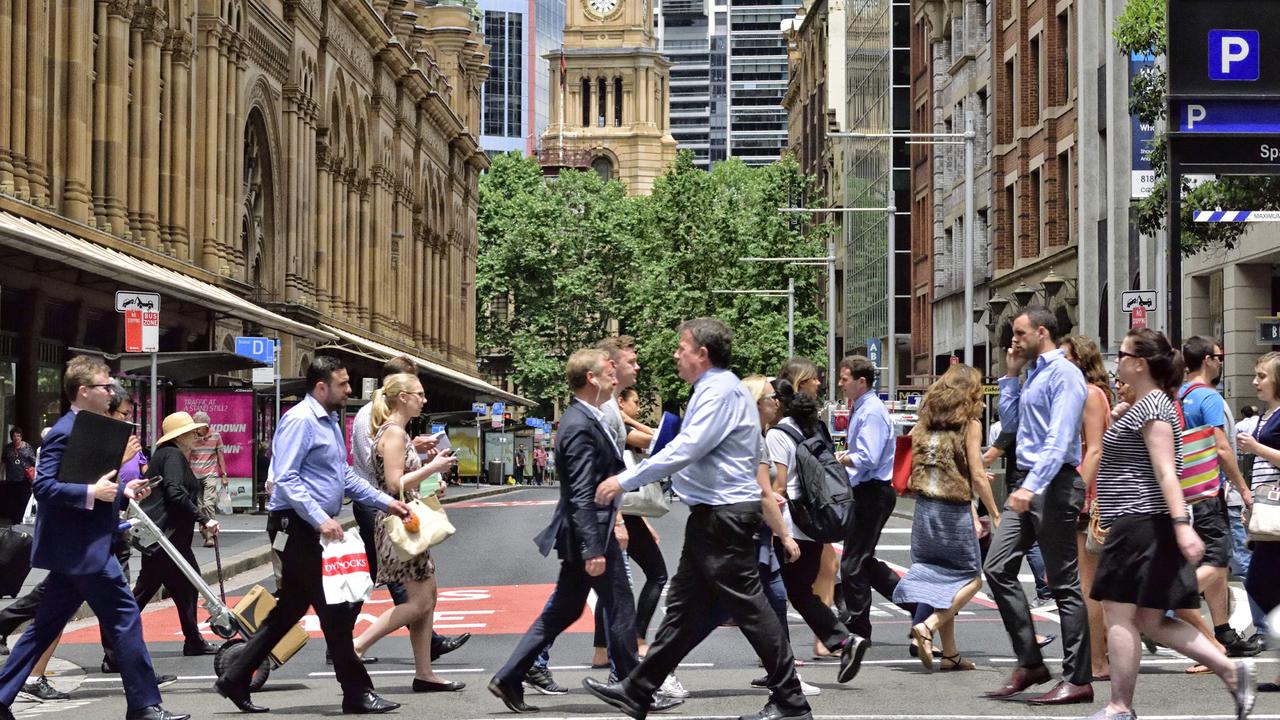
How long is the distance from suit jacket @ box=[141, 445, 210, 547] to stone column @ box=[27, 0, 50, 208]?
17872 millimetres

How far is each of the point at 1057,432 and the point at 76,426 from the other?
15.8 feet

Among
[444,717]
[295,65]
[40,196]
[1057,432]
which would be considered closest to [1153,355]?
[1057,432]

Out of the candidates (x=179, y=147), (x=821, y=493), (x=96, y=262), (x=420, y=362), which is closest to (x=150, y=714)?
(x=821, y=493)

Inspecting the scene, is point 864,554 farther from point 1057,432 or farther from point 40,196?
point 40,196

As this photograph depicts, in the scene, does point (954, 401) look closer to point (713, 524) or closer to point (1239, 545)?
point (713, 524)

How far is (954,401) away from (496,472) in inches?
2504

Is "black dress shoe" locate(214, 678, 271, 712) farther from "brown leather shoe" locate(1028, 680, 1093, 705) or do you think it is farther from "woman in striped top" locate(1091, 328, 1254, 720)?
"woman in striped top" locate(1091, 328, 1254, 720)

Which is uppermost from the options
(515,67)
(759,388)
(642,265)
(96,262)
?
(515,67)

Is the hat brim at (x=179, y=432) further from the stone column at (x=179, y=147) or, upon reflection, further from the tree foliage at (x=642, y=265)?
the tree foliage at (x=642, y=265)

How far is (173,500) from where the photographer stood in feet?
43.7

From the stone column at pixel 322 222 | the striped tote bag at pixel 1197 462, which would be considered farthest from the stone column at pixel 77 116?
the striped tote bag at pixel 1197 462

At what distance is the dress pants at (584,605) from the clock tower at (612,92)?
503ft

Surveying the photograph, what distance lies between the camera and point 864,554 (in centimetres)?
1260

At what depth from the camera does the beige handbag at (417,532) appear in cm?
1064
